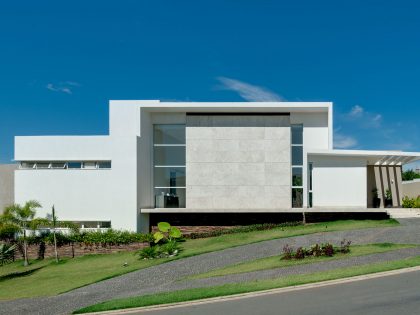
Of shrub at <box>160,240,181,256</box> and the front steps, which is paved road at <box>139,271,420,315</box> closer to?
shrub at <box>160,240,181,256</box>

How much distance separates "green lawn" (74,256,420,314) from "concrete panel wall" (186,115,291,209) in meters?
13.7

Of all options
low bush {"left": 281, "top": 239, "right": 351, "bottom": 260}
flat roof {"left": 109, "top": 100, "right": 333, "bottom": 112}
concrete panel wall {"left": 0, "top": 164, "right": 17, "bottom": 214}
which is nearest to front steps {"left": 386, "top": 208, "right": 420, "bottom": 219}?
flat roof {"left": 109, "top": 100, "right": 333, "bottom": 112}

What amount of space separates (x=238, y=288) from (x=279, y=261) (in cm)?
463

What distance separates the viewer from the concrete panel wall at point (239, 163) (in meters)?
28.2

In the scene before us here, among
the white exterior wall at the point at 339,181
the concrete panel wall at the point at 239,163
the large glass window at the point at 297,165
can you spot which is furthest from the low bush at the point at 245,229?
the white exterior wall at the point at 339,181

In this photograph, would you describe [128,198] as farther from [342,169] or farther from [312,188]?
[342,169]

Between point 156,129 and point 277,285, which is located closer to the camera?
point 277,285

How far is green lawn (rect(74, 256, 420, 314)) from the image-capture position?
12.0 m

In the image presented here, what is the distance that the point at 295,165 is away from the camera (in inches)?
1122

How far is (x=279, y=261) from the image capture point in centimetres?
1688

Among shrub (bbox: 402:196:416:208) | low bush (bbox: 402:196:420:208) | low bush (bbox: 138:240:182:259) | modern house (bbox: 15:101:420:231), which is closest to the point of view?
low bush (bbox: 138:240:182:259)

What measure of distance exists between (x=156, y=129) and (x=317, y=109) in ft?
37.4

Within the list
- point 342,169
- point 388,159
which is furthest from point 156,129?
point 388,159

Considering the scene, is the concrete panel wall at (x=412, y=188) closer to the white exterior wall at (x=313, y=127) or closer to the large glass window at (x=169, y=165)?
the white exterior wall at (x=313, y=127)
